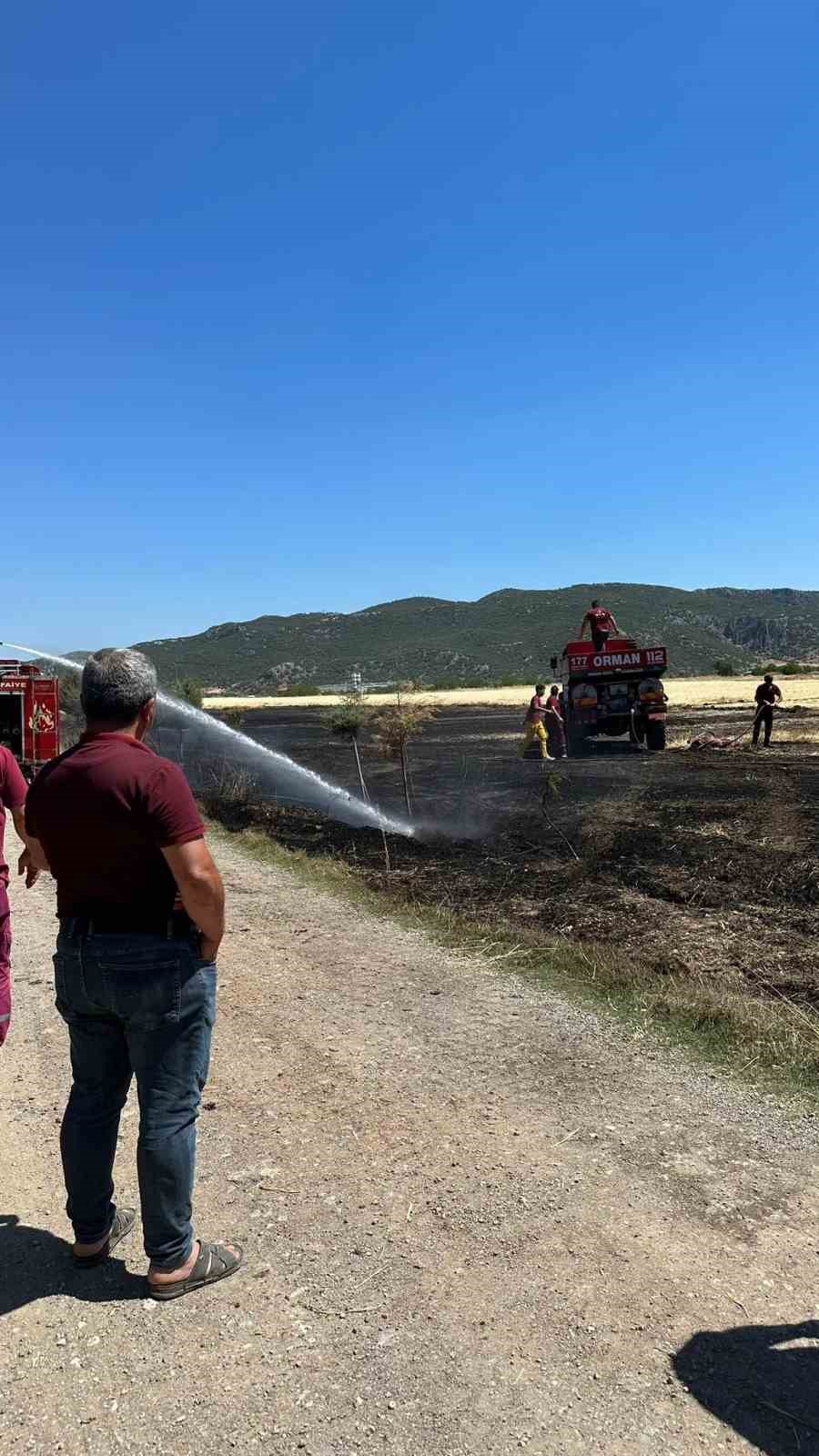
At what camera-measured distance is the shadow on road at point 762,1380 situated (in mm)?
2576

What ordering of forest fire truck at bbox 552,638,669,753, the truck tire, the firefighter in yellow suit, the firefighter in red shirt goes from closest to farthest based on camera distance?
1. the firefighter in yellow suit
2. forest fire truck at bbox 552,638,669,753
3. the firefighter in red shirt
4. the truck tire

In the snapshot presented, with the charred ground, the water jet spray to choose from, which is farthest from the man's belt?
the water jet spray

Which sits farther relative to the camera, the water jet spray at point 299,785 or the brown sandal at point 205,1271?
the water jet spray at point 299,785

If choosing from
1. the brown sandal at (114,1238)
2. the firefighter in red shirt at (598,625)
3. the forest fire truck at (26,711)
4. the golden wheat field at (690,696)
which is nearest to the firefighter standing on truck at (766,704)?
the firefighter in red shirt at (598,625)

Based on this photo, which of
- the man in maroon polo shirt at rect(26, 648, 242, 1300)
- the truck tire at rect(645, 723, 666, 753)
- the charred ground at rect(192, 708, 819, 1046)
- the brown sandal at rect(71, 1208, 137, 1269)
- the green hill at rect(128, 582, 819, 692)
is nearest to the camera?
the man in maroon polo shirt at rect(26, 648, 242, 1300)

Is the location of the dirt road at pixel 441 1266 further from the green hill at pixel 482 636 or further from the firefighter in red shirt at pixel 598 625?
the green hill at pixel 482 636

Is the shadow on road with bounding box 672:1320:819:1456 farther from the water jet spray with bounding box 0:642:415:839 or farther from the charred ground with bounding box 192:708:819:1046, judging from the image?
the water jet spray with bounding box 0:642:415:839

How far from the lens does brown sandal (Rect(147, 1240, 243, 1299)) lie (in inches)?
122

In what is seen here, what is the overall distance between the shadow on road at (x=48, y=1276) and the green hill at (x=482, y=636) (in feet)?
376

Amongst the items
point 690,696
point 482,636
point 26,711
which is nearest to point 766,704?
point 26,711

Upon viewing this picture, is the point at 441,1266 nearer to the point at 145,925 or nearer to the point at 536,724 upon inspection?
the point at 145,925

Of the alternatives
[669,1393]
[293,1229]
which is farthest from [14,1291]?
[669,1393]

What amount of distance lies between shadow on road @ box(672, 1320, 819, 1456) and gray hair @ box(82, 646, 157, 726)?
253 cm

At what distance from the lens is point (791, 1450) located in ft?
8.21
